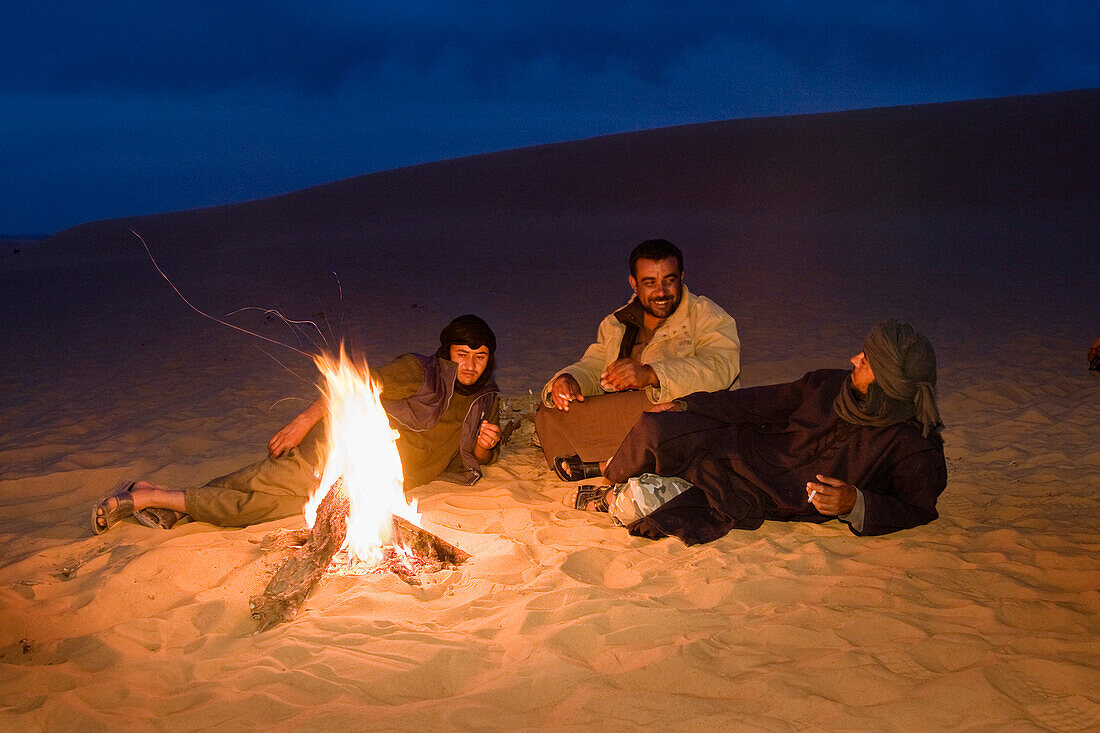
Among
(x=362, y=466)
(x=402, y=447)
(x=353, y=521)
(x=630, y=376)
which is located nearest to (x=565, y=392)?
(x=630, y=376)

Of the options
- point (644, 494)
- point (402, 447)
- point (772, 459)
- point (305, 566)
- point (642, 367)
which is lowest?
point (305, 566)

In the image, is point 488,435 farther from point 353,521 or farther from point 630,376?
point 353,521

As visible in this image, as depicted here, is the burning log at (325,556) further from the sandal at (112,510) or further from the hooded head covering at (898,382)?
the hooded head covering at (898,382)

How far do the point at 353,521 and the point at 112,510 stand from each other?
5.03 feet

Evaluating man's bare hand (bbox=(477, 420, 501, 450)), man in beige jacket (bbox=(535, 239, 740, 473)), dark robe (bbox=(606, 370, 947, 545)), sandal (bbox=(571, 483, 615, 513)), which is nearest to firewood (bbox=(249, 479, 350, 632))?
man's bare hand (bbox=(477, 420, 501, 450))

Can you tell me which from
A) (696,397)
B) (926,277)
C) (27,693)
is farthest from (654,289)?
(926,277)

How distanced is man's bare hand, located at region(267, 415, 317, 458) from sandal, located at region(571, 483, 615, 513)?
5.45 ft

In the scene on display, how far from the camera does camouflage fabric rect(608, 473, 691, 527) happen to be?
4566 mm

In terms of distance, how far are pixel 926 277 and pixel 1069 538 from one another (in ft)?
38.8

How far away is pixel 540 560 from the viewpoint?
423 centimetres

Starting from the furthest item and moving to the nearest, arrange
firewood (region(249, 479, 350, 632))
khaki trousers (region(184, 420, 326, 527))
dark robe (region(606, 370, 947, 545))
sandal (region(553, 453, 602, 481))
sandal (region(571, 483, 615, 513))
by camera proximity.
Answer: sandal (region(553, 453, 602, 481)) < sandal (region(571, 483, 615, 513)) < khaki trousers (region(184, 420, 326, 527)) < dark robe (region(606, 370, 947, 545)) < firewood (region(249, 479, 350, 632))

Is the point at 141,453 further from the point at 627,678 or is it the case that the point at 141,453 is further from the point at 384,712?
the point at 627,678

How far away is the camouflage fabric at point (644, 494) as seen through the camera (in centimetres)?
457

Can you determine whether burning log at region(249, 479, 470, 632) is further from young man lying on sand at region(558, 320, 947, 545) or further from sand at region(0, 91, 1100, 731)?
young man lying on sand at region(558, 320, 947, 545)
